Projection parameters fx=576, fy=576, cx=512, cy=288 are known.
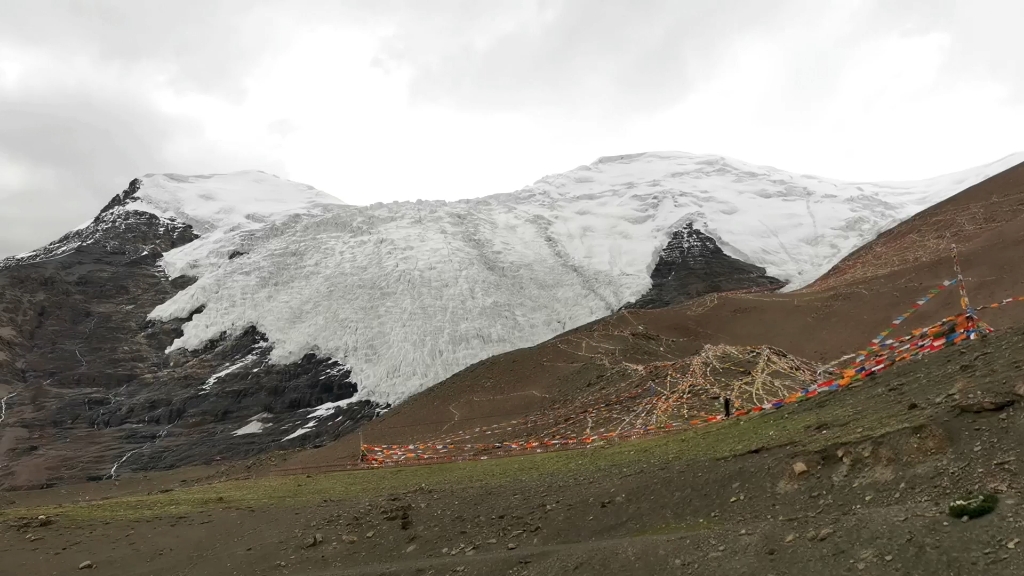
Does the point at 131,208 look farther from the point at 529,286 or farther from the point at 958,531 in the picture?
the point at 958,531

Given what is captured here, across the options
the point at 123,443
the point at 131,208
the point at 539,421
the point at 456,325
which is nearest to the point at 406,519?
the point at 539,421

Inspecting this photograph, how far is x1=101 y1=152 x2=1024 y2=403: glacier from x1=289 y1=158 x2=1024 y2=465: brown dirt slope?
1371 centimetres

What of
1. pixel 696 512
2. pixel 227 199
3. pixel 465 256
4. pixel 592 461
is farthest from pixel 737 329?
pixel 227 199

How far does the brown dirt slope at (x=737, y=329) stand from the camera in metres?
25.1

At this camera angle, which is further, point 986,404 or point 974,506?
point 986,404

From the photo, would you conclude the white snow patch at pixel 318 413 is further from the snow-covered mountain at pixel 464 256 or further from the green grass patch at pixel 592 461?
the green grass patch at pixel 592 461

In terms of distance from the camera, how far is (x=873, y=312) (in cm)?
2683

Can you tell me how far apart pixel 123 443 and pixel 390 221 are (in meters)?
35.2

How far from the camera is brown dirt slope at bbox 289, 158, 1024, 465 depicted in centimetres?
2509

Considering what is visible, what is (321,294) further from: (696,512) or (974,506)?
(974,506)

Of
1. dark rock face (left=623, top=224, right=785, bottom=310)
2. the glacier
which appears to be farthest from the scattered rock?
dark rock face (left=623, top=224, right=785, bottom=310)

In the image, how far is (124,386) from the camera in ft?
171

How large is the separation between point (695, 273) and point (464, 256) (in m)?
23.9

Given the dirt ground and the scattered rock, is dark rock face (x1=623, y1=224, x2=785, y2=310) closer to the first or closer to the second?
the dirt ground
